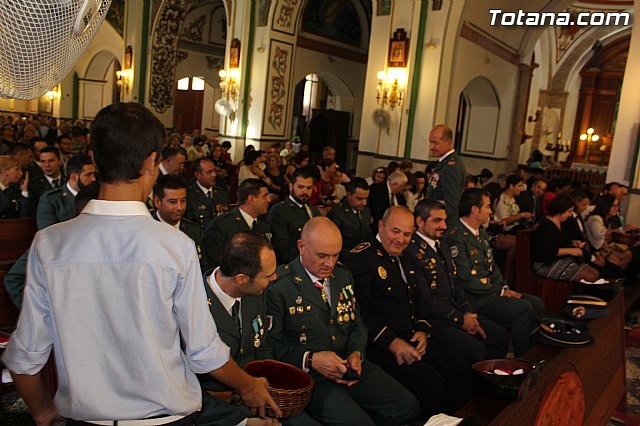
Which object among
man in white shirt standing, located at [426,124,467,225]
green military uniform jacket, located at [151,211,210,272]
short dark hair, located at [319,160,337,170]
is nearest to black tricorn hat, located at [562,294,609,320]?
man in white shirt standing, located at [426,124,467,225]

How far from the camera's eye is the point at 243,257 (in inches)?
85.3

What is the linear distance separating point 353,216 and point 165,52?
1163 cm

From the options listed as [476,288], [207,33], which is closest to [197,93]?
[207,33]

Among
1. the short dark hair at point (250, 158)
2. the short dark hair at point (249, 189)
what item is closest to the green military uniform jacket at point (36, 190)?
the short dark hair at point (249, 189)

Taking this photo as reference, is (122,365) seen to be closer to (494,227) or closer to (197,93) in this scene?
(494,227)

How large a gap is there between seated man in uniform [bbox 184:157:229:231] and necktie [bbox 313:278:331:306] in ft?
7.84

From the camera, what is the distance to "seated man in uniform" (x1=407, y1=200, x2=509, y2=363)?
3.59 meters

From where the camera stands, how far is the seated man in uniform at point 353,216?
5.32 meters

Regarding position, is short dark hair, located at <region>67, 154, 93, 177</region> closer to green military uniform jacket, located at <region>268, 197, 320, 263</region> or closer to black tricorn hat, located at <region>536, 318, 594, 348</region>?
green military uniform jacket, located at <region>268, 197, 320, 263</region>

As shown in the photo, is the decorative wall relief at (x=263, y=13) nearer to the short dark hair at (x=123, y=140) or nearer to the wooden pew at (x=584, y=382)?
the wooden pew at (x=584, y=382)

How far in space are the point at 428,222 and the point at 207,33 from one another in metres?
Result: 15.1

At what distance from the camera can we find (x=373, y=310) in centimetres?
328

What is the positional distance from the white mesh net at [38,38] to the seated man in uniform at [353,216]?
168 inches

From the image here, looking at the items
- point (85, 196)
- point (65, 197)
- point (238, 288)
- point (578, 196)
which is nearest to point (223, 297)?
point (238, 288)
